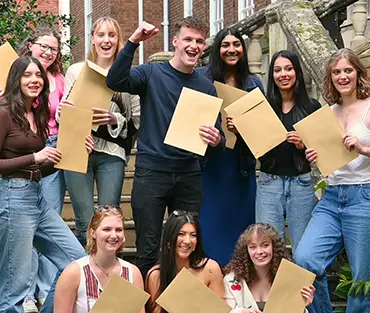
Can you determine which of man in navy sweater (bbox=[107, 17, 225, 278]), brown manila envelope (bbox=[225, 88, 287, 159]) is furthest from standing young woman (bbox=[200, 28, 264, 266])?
man in navy sweater (bbox=[107, 17, 225, 278])

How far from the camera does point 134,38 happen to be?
5.71 m

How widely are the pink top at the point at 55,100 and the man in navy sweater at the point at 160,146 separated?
81 centimetres

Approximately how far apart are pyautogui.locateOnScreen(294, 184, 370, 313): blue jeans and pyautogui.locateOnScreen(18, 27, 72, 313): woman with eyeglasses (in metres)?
1.87

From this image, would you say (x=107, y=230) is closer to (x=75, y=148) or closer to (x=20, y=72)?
(x=75, y=148)

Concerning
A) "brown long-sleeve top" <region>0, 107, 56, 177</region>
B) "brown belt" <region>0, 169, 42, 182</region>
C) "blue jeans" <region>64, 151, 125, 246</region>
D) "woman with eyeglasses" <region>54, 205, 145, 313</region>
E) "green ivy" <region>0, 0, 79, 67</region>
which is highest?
"green ivy" <region>0, 0, 79, 67</region>

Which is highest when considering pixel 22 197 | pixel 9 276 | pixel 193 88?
pixel 193 88

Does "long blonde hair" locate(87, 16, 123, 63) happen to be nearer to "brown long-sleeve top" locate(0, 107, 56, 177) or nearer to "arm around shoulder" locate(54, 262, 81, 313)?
"brown long-sleeve top" locate(0, 107, 56, 177)

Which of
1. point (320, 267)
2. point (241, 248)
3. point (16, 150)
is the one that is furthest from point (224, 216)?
point (16, 150)

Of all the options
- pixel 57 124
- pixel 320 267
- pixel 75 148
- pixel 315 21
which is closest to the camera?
pixel 320 267

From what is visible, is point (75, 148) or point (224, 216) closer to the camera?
point (75, 148)

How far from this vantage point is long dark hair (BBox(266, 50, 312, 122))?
650cm

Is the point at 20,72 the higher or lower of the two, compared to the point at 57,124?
higher

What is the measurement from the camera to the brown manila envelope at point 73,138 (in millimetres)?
5980

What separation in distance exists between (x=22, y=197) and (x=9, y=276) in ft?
1.53
